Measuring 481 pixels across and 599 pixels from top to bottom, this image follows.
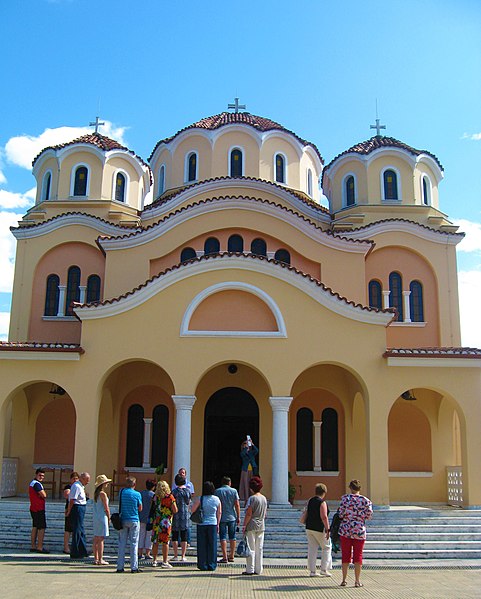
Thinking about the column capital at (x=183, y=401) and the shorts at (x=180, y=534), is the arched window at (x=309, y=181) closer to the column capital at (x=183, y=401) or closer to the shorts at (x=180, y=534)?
the column capital at (x=183, y=401)

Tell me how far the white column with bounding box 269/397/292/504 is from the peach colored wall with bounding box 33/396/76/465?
23.4 feet

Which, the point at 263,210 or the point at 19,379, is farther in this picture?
the point at 263,210

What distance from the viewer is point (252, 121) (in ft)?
83.1

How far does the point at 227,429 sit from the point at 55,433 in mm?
5324

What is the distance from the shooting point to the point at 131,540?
1154cm

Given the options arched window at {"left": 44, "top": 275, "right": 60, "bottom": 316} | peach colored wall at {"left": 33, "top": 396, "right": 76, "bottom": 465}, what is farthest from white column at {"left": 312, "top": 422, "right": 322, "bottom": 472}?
arched window at {"left": 44, "top": 275, "right": 60, "bottom": 316}

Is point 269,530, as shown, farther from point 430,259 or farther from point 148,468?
point 430,259

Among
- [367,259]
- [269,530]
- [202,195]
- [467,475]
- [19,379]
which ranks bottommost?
[269,530]

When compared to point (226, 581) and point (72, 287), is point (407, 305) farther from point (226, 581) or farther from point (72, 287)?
point (226, 581)

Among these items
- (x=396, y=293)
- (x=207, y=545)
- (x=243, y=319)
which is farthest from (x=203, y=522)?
(x=396, y=293)

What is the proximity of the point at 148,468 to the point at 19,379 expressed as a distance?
4703 millimetres

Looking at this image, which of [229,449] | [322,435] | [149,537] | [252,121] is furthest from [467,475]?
[252,121]

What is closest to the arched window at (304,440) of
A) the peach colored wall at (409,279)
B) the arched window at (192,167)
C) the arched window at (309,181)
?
the peach colored wall at (409,279)

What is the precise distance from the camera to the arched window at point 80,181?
2403 cm
